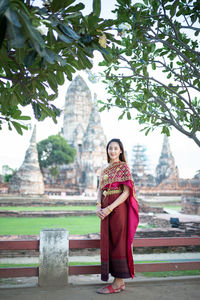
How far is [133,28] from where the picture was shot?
3.02 m

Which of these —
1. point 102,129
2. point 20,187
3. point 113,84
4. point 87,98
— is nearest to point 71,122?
point 87,98

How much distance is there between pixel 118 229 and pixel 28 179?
2030 cm

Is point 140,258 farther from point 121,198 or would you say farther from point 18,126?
point 18,126

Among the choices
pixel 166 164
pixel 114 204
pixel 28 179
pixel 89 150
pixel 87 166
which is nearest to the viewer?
pixel 114 204

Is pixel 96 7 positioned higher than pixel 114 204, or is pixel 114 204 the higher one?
pixel 96 7

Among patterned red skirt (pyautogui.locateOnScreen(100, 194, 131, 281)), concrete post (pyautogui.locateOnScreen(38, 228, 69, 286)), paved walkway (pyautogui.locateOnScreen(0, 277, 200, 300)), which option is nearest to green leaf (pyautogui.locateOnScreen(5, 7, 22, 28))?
patterned red skirt (pyautogui.locateOnScreen(100, 194, 131, 281))

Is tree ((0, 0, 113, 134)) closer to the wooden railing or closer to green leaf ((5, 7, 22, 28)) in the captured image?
green leaf ((5, 7, 22, 28))

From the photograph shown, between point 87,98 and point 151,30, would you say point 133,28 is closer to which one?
point 151,30

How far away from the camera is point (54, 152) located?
36.2m

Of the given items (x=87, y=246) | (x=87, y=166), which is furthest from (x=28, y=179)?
(x=87, y=246)

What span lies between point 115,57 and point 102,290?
2869mm

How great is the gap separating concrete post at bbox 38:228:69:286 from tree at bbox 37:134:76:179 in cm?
3341

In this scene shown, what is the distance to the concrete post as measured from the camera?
8.84 ft

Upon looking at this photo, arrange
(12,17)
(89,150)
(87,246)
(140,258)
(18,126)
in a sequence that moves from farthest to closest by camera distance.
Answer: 1. (89,150)
2. (140,258)
3. (87,246)
4. (18,126)
5. (12,17)
